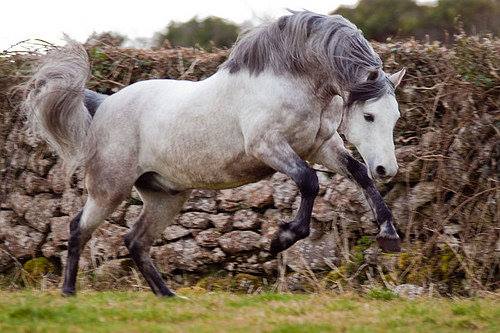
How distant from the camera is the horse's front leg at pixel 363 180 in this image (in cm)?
661

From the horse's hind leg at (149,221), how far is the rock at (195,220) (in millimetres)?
2189

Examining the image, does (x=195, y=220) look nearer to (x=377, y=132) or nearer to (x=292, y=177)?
(x=292, y=177)

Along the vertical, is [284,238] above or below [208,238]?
above

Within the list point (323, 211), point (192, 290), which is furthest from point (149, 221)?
point (323, 211)

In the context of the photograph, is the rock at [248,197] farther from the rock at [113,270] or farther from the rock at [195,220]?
the rock at [113,270]

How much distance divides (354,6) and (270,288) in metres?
23.3

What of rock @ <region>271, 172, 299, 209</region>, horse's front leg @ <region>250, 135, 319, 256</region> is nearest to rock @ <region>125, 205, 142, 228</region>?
rock @ <region>271, 172, 299, 209</region>

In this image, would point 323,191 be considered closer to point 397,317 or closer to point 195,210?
point 195,210

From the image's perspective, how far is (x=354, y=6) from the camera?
3158 cm

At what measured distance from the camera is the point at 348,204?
959 centimetres

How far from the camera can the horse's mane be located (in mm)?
6637

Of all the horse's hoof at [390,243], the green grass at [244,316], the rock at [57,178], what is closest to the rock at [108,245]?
the rock at [57,178]

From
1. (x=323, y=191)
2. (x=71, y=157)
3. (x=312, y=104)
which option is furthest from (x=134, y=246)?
(x=323, y=191)

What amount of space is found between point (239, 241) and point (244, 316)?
4155mm
